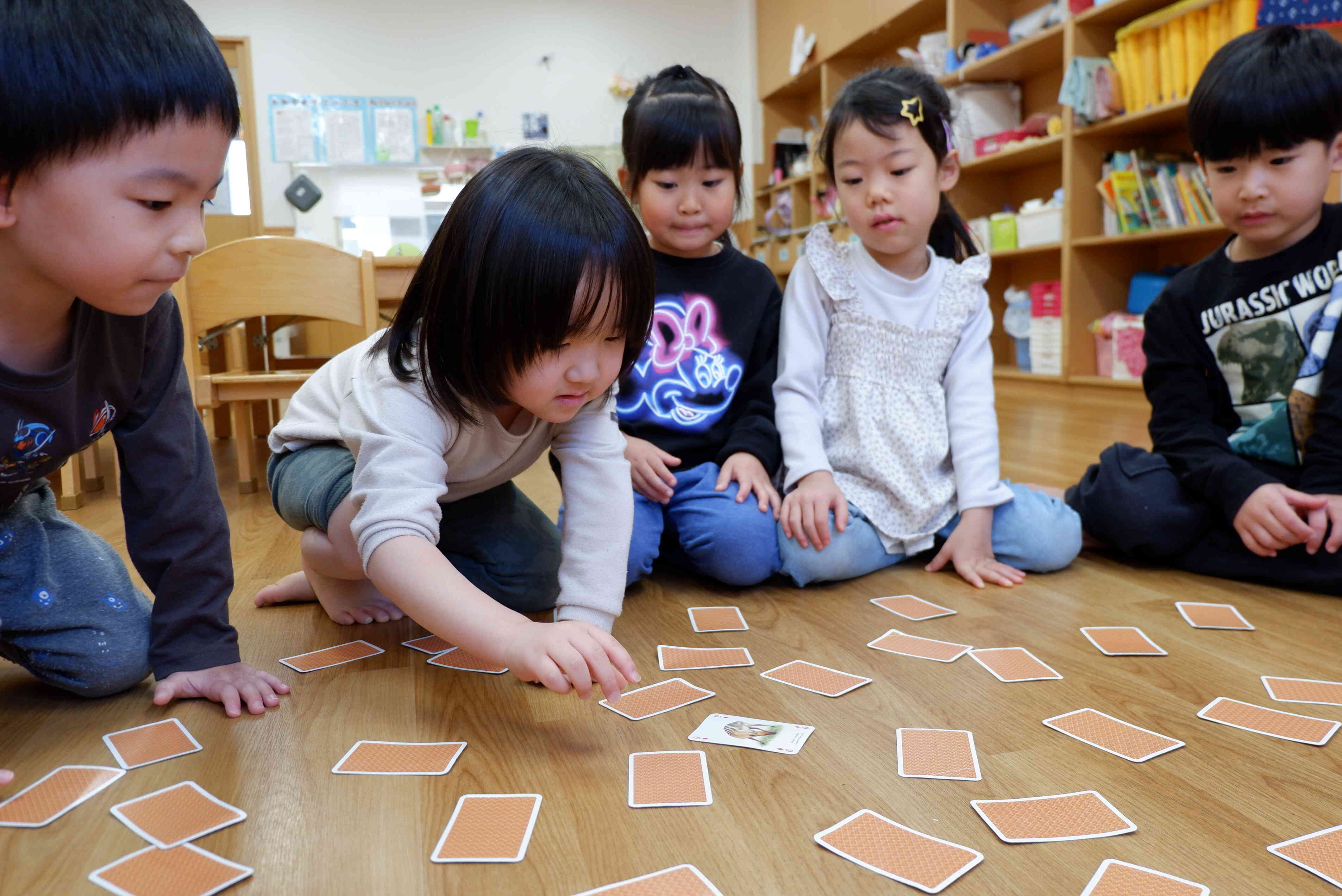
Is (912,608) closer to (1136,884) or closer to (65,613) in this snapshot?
(1136,884)

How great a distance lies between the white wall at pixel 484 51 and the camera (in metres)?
5.91

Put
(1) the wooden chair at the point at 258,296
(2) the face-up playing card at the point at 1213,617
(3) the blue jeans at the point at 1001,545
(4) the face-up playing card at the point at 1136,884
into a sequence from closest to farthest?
(4) the face-up playing card at the point at 1136,884 < (2) the face-up playing card at the point at 1213,617 < (3) the blue jeans at the point at 1001,545 < (1) the wooden chair at the point at 258,296

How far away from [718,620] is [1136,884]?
2.37 feet

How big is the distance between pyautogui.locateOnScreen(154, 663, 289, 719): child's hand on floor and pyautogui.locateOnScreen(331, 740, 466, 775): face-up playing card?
174 millimetres

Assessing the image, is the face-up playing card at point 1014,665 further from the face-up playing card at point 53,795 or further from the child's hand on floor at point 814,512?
the face-up playing card at point 53,795

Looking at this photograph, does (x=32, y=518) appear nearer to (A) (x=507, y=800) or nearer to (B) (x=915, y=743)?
(A) (x=507, y=800)

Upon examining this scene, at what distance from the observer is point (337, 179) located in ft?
19.7

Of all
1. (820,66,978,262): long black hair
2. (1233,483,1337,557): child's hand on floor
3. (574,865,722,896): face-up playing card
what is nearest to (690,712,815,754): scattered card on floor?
(574,865,722,896): face-up playing card

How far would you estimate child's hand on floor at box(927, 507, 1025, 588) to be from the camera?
155 cm

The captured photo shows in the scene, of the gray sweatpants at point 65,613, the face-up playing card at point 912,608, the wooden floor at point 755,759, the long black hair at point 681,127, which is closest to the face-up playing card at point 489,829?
the wooden floor at point 755,759

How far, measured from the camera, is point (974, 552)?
1.58 metres

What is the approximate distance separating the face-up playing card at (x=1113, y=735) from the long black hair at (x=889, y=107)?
0.99 m

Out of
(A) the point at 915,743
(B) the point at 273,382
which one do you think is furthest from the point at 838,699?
(B) the point at 273,382

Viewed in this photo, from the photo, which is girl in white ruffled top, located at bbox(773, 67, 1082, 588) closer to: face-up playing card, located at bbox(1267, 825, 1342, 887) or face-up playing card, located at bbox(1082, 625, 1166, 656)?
face-up playing card, located at bbox(1082, 625, 1166, 656)
